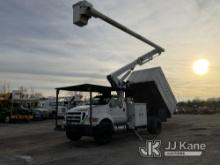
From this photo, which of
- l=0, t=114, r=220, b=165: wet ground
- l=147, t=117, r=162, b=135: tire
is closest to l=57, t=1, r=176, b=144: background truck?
l=147, t=117, r=162, b=135: tire

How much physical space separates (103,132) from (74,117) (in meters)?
1.55

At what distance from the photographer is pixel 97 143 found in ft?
47.0

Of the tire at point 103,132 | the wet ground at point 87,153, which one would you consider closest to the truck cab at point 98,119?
the tire at point 103,132

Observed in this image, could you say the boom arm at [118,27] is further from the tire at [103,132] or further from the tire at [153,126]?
the tire at [103,132]

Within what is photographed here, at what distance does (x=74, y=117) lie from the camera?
577 inches

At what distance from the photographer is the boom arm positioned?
1358 centimetres

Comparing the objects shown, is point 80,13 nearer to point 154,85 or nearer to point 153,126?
point 154,85

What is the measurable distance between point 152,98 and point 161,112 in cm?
103

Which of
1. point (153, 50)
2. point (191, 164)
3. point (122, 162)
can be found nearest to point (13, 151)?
point (122, 162)

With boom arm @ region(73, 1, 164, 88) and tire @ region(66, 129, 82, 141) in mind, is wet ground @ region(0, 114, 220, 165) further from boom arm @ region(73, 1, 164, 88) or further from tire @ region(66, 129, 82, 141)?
boom arm @ region(73, 1, 164, 88)

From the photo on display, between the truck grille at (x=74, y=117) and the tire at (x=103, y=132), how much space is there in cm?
92

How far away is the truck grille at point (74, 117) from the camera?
14.3 m

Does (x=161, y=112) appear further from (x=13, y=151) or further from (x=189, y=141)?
(x=13, y=151)

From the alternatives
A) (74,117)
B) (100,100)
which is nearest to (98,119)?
(74,117)
